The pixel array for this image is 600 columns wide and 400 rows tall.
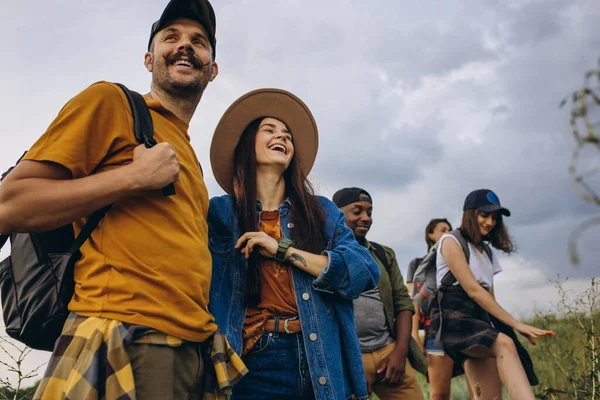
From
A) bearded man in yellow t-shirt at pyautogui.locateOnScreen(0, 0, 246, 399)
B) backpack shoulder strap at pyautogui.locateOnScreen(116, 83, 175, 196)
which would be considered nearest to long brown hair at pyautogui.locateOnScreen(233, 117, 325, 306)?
bearded man in yellow t-shirt at pyautogui.locateOnScreen(0, 0, 246, 399)

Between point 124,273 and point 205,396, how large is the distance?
634mm

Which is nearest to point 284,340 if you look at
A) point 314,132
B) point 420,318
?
point 314,132

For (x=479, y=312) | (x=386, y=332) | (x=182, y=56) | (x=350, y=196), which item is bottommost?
(x=386, y=332)

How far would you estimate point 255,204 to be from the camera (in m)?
3.27

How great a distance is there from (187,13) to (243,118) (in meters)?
0.88

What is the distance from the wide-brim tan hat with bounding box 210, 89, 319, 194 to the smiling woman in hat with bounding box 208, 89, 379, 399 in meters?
0.15

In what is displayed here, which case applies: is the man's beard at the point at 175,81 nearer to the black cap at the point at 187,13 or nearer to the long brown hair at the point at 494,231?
the black cap at the point at 187,13

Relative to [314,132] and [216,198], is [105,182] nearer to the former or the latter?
[216,198]

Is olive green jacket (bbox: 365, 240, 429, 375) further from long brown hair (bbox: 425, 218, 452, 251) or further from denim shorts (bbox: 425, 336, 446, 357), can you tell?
long brown hair (bbox: 425, 218, 452, 251)

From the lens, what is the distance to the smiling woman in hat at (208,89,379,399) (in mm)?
2830

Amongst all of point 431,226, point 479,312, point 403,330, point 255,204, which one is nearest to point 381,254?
point 403,330

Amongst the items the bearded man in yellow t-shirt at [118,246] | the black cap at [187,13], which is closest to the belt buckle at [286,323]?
the bearded man in yellow t-shirt at [118,246]

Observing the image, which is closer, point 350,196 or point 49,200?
point 49,200

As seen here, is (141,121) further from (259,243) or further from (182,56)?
(259,243)
